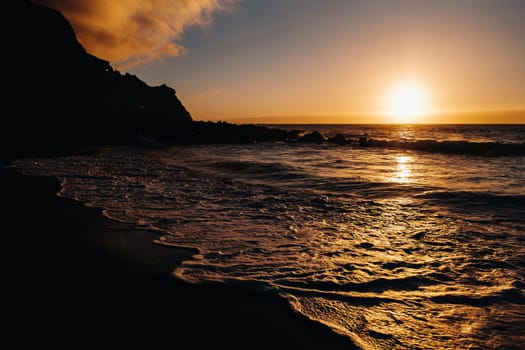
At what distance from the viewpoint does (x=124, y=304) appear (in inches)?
141

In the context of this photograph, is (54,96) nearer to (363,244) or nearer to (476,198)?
(363,244)

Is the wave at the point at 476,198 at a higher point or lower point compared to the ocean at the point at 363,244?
lower

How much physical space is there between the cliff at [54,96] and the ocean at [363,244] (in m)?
17.1

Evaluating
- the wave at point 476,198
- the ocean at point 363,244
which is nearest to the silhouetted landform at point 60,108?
the ocean at point 363,244

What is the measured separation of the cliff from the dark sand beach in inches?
759

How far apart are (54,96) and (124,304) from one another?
4643 cm

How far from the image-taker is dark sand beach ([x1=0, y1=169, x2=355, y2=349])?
3041 millimetres

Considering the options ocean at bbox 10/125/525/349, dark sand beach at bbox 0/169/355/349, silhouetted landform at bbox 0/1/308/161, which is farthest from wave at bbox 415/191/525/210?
silhouetted landform at bbox 0/1/308/161

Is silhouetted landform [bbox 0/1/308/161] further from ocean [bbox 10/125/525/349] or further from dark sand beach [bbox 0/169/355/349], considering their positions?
dark sand beach [bbox 0/169/355/349]

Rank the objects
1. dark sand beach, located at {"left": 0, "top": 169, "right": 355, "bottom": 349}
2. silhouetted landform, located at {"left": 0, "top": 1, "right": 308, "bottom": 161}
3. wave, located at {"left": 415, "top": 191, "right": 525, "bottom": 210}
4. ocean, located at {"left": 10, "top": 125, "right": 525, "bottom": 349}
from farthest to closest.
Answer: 1. silhouetted landform, located at {"left": 0, "top": 1, "right": 308, "bottom": 161}
2. wave, located at {"left": 415, "top": 191, "right": 525, "bottom": 210}
3. ocean, located at {"left": 10, "top": 125, "right": 525, "bottom": 349}
4. dark sand beach, located at {"left": 0, "top": 169, "right": 355, "bottom": 349}

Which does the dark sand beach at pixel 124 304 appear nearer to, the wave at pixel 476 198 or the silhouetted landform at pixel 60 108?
the wave at pixel 476 198

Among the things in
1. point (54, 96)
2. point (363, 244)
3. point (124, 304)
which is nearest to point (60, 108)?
point (54, 96)

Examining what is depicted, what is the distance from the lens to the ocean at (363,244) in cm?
349

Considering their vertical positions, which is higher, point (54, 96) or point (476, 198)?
point (54, 96)
